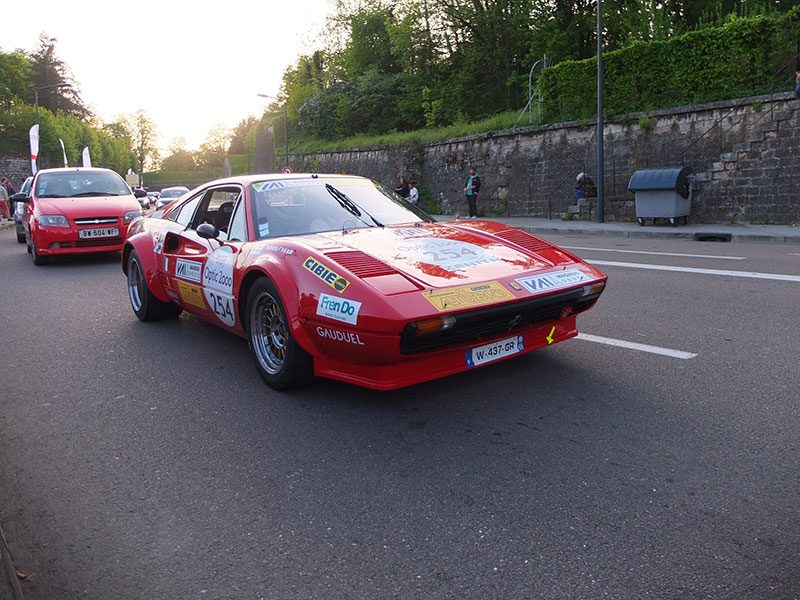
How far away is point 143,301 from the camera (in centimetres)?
650

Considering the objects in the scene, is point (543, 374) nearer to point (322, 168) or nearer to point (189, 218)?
point (189, 218)

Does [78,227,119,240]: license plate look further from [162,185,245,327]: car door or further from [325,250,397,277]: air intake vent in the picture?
[325,250,397,277]: air intake vent

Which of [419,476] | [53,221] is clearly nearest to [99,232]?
[53,221]

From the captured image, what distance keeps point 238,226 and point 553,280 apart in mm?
2255

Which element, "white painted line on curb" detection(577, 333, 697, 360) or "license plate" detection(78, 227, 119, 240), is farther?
"license plate" detection(78, 227, 119, 240)

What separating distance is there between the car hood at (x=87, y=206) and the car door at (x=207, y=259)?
588 centimetres

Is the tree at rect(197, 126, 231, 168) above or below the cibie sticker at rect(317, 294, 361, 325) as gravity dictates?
above

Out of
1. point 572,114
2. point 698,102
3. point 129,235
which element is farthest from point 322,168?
point 129,235

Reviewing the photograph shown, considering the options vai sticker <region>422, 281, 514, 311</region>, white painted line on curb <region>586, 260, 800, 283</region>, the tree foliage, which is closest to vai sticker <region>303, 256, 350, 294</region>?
vai sticker <region>422, 281, 514, 311</region>

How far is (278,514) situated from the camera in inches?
113

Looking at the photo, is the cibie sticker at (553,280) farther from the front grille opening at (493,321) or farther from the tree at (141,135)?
the tree at (141,135)

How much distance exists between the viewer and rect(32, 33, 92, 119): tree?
83750 mm

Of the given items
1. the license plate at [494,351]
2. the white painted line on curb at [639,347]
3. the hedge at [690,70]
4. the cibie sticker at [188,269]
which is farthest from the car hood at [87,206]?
the hedge at [690,70]

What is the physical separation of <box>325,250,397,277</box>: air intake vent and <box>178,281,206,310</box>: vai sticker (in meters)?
1.64
